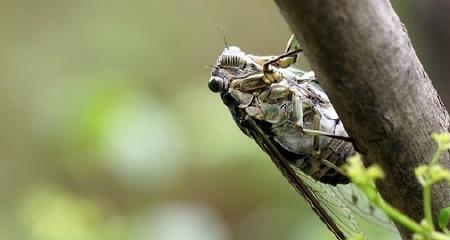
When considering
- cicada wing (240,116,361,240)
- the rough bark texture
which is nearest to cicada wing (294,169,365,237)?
cicada wing (240,116,361,240)

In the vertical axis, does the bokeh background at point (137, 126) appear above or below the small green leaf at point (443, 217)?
above

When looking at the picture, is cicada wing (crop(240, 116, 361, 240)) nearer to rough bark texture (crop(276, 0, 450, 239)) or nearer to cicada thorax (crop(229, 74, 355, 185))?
cicada thorax (crop(229, 74, 355, 185))

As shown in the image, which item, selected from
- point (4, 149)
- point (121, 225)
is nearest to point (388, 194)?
point (121, 225)

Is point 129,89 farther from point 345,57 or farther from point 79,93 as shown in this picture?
point 345,57

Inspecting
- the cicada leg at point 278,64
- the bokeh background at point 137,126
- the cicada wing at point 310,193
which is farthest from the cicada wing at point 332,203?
the bokeh background at point 137,126

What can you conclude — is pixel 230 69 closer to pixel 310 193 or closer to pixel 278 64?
pixel 278 64

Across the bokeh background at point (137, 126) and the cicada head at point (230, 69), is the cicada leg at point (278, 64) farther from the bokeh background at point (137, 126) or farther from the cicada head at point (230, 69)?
the bokeh background at point (137, 126)
